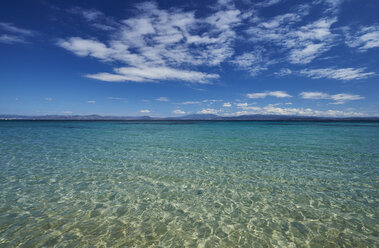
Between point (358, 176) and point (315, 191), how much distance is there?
442 cm

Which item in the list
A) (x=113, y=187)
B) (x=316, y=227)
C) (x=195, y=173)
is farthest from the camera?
(x=195, y=173)

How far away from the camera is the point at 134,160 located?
1471 cm

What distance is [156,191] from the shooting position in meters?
8.81

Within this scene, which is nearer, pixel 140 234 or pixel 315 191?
pixel 140 234

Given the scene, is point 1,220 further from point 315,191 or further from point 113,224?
point 315,191

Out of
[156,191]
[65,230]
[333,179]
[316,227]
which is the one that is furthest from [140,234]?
[333,179]

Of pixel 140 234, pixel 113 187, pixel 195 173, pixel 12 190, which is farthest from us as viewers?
pixel 195 173

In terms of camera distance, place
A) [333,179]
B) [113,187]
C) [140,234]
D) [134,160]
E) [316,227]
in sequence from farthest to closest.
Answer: [134,160] < [333,179] < [113,187] < [316,227] < [140,234]

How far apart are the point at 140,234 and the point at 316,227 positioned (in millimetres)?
5778

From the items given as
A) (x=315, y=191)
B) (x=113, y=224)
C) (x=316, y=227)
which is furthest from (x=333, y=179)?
(x=113, y=224)

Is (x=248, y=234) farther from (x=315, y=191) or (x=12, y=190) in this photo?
(x=12, y=190)

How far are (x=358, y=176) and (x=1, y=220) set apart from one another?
17.0 metres

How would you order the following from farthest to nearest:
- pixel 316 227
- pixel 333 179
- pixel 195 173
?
1. pixel 195 173
2. pixel 333 179
3. pixel 316 227

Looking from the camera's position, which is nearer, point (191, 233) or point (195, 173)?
point (191, 233)
